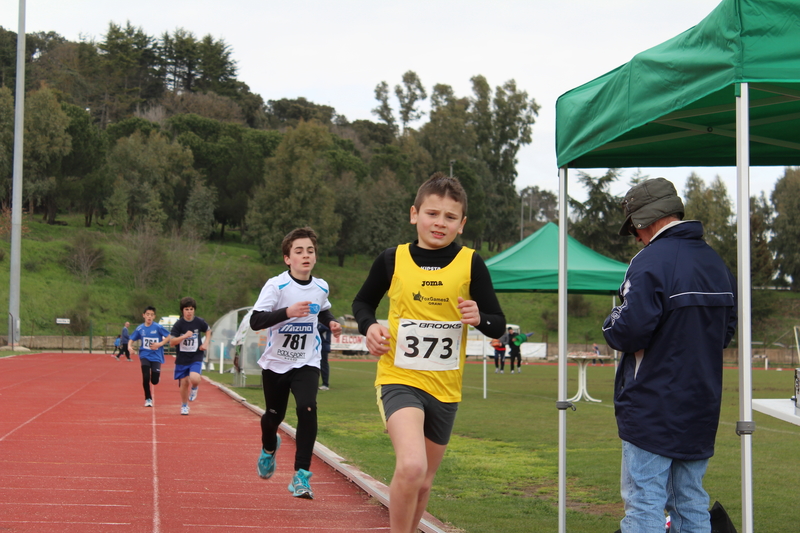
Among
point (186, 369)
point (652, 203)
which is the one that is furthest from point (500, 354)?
point (652, 203)

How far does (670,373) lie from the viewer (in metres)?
3.65

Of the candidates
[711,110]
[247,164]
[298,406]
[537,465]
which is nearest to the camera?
[711,110]

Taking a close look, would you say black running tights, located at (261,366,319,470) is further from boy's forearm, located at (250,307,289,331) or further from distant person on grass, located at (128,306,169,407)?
distant person on grass, located at (128,306,169,407)

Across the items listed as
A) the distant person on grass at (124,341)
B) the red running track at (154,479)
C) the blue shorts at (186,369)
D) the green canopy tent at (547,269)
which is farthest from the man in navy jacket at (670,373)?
the distant person on grass at (124,341)

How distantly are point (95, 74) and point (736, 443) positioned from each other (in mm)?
115570

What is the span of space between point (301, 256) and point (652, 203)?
3634 millimetres

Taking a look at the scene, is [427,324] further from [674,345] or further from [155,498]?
[155,498]

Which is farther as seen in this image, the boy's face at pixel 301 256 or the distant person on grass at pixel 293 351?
Result: the boy's face at pixel 301 256

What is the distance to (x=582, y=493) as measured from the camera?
292 inches

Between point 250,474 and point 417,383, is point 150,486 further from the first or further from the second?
point 417,383

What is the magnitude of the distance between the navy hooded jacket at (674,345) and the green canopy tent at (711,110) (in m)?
0.13

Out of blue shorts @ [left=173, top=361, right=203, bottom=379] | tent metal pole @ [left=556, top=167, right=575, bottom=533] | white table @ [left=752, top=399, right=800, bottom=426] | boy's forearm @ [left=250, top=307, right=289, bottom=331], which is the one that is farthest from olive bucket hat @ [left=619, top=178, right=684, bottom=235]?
blue shorts @ [left=173, top=361, right=203, bottom=379]

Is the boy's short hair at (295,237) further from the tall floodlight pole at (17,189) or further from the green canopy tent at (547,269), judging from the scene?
the tall floodlight pole at (17,189)

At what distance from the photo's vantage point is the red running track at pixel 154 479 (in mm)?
5840
